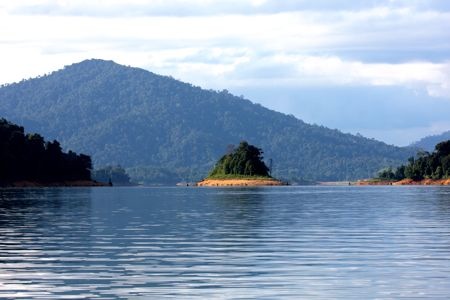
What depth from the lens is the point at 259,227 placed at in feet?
232

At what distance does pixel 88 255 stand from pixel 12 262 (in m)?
4.43

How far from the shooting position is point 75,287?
36312 mm

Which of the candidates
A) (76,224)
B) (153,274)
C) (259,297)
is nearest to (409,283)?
(259,297)

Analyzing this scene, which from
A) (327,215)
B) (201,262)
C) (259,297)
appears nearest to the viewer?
(259,297)

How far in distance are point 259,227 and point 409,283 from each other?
1342 inches

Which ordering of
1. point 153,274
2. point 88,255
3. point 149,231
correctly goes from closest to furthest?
point 153,274, point 88,255, point 149,231

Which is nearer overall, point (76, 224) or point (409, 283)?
point (409, 283)

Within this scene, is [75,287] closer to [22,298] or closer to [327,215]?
[22,298]

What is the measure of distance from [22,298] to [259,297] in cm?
824

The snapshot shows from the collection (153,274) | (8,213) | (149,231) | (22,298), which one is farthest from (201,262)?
(8,213)

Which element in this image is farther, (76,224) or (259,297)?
(76,224)

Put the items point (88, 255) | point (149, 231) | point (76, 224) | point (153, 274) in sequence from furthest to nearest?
1. point (76, 224)
2. point (149, 231)
3. point (88, 255)
4. point (153, 274)

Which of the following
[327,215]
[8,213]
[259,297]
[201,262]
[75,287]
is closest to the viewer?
[259,297]

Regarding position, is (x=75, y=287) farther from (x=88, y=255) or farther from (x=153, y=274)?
(x=88, y=255)
